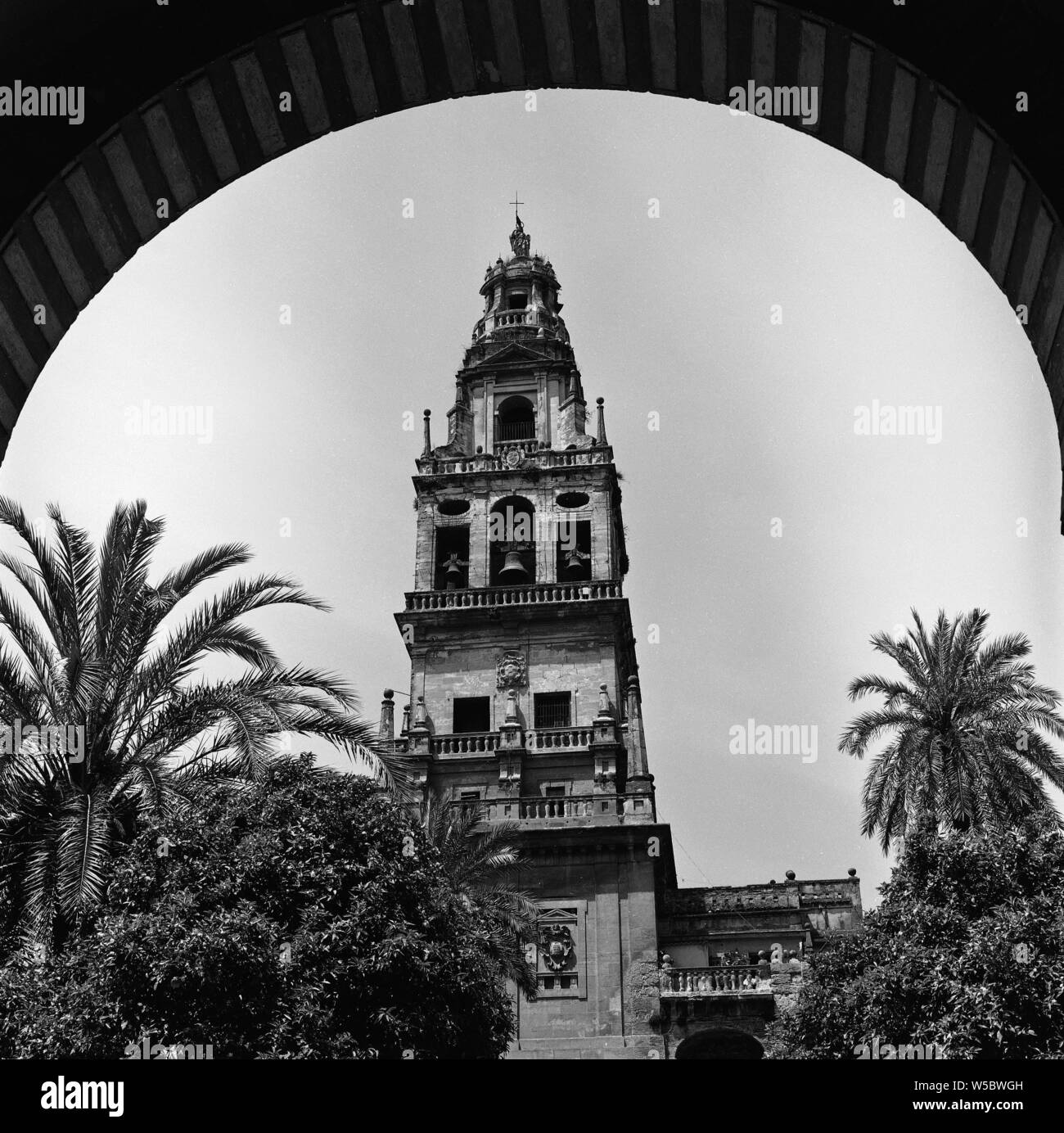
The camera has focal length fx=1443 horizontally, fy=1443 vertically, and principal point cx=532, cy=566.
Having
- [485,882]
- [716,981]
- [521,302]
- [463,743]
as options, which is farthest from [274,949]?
[521,302]

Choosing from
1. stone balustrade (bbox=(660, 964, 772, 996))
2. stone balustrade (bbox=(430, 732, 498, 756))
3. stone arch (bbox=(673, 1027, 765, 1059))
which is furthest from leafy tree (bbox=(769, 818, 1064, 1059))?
stone balustrade (bbox=(430, 732, 498, 756))

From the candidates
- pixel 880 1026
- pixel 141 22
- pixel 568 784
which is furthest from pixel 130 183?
pixel 568 784

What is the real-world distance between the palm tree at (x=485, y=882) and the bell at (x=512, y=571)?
48.1 feet

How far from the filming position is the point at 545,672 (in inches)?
1820

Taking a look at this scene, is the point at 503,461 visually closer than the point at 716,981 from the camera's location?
No

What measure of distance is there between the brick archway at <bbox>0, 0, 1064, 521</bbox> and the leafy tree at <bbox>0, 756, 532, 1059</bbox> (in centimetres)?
1169

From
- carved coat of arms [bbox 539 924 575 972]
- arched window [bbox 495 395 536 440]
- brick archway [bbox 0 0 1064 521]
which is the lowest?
carved coat of arms [bbox 539 924 575 972]

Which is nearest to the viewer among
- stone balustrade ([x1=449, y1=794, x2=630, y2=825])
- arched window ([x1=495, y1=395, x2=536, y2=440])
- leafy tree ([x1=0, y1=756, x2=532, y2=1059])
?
leafy tree ([x1=0, y1=756, x2=532, y2=1059])

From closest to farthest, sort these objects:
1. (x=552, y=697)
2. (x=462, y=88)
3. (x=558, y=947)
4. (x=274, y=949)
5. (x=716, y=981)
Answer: (x=462, y=88) < (x=274, y=949) < (x=716, y=981) < (x=558, y=947) < (x=552, y=697)

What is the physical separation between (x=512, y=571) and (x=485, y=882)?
1562cm

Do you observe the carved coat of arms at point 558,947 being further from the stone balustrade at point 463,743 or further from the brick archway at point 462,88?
the brick archway at point 462,88

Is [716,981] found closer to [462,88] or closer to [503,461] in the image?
[503,461]

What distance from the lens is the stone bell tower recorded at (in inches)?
1578

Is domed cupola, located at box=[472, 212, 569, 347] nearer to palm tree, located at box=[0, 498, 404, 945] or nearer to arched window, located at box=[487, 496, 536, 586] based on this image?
arched window, located at box=[487, 496, 536, 586]
